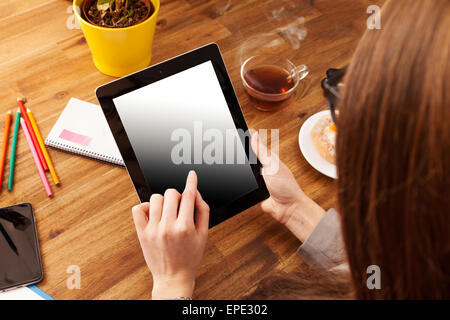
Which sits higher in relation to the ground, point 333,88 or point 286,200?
point 333,88

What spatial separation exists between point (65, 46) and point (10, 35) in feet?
0.44

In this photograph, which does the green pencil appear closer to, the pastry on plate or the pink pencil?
the pink pencil

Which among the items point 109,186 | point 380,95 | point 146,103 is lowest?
point 109,186

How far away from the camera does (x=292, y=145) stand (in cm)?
89

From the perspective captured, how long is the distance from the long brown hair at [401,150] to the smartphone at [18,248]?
525mm

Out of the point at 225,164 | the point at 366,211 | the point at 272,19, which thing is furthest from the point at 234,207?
the point at 272,19

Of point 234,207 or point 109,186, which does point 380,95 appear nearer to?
point 234,207

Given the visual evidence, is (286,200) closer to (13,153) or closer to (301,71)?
(301,71)

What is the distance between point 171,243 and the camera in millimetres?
671

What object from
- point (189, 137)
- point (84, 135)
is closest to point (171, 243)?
point (189, 137)

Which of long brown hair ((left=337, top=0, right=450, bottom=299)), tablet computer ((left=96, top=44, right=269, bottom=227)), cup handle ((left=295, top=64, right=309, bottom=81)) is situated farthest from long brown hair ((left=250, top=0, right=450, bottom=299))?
cup handle ((left=295, top=64, right=309, bottom=81))

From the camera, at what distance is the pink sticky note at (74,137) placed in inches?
32.7

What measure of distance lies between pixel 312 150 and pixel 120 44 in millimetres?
454

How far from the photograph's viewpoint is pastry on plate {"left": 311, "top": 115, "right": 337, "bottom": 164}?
0.85m
